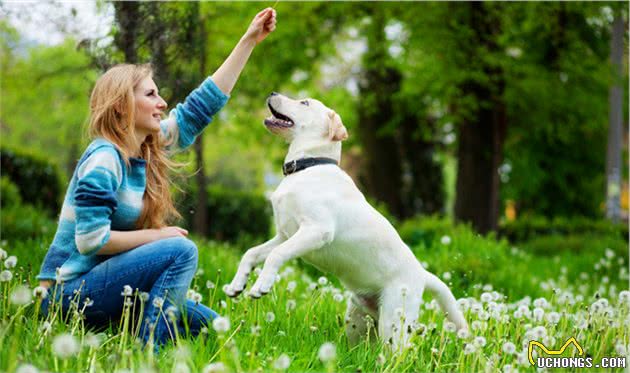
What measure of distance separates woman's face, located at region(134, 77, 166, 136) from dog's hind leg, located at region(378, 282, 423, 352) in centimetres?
155

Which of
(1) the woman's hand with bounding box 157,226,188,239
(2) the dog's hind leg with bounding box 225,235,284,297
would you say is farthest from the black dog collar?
(1) the woman's hand with bounding box 157,226,188,239

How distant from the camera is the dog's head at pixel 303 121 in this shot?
371cm

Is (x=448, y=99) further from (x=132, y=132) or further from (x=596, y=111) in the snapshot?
(x=132, y=132)

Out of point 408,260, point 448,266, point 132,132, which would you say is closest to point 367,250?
point 408,260

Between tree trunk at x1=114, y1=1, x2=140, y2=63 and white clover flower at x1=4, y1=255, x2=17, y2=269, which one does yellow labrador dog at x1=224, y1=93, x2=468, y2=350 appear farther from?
tree trunk at x1=114, y1=1, x2=140, y2=63

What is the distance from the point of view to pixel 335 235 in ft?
11.4

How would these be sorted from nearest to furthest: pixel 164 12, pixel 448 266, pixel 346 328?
pixel 346 328, pixel 164 12, pixel 448 266

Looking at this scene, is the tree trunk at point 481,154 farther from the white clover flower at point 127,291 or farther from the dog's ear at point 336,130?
the white clover flower at point 127,291

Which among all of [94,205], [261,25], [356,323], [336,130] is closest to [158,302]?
[94,205]

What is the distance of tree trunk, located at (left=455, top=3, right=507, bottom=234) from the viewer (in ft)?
38.5

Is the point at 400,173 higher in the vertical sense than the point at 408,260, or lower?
lower

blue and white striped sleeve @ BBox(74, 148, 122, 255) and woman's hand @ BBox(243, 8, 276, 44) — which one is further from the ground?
woman's hand @ BBox(243, 8, 276, 44)

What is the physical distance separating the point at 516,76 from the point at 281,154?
7859 mm

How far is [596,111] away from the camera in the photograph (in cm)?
1298
